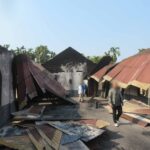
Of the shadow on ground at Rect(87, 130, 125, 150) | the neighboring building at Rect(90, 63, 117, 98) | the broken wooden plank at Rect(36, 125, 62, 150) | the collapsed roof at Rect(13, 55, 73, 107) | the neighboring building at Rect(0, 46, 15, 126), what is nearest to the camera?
the broken wooden plank at Rect(36, 125, 62, 150)

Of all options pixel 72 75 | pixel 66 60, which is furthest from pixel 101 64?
pixel 66 60

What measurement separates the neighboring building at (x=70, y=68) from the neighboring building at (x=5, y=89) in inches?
760

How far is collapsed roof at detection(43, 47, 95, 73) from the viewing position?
36.7 meters

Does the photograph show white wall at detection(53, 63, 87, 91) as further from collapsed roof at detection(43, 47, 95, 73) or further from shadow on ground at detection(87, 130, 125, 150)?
shadow on ground at detection(87, 130, 125, 150)

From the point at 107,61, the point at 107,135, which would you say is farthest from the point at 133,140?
the point at 107,61

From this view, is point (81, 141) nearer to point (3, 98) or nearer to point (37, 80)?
point (3, 98)

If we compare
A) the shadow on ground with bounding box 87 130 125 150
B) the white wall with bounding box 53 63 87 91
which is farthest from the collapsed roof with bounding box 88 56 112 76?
the shadow on ground with bounding box 87 130 125 150

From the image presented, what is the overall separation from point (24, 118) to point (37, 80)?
6.47 m

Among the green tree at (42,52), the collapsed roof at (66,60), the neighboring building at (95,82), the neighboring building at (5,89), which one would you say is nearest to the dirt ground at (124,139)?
the neighboring building at (5,89)

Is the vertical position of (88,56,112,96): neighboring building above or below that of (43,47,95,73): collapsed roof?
below

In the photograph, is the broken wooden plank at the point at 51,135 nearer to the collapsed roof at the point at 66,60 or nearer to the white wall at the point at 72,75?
the white wall at the point at 72,75

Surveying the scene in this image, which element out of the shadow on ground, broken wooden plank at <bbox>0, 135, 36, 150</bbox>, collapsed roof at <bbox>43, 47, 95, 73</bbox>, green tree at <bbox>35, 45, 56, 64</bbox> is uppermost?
green tree at <bbox>35, 45, 56, 64</bbox>

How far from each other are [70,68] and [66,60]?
107 cm

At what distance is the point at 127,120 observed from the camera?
15141 millimetres
